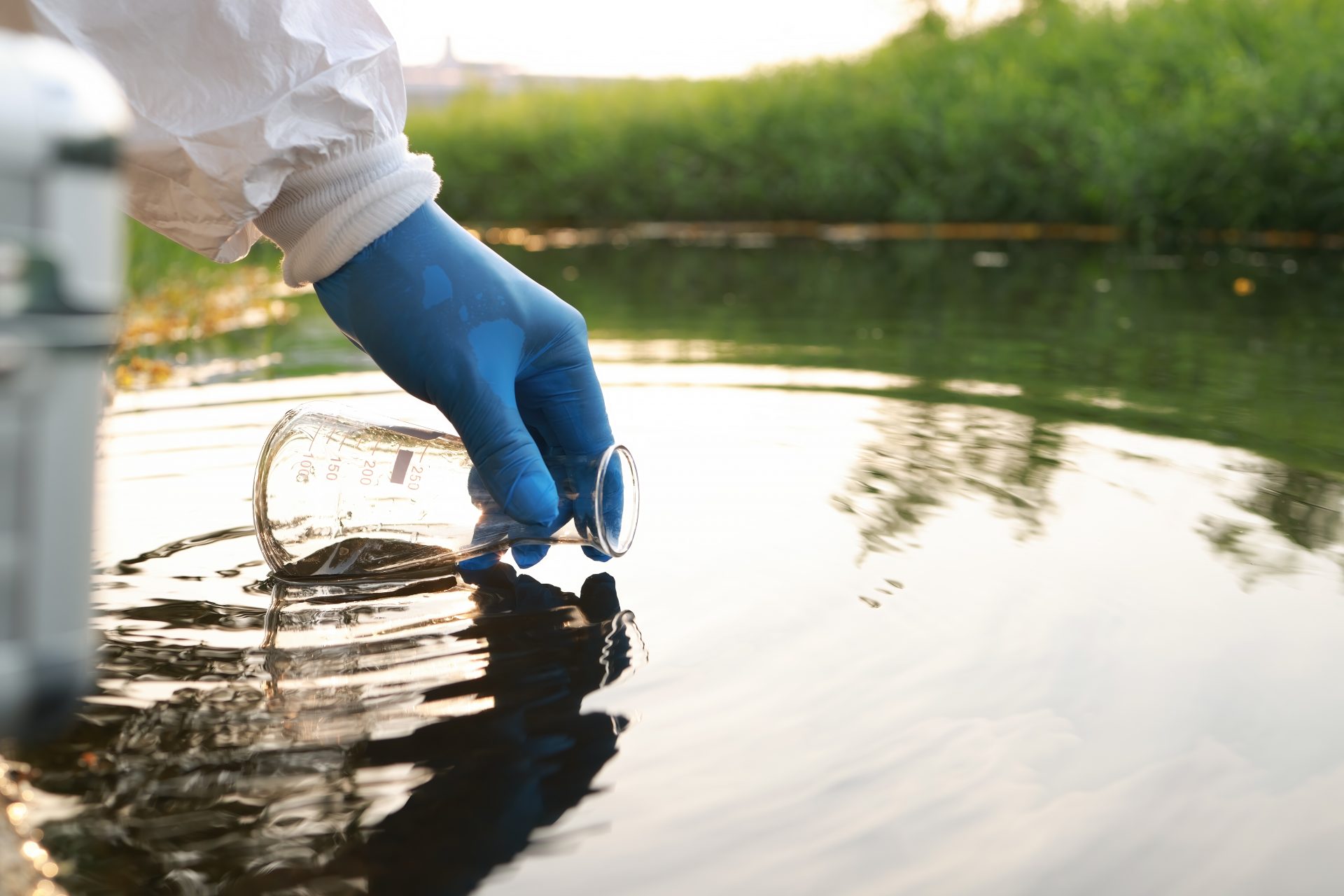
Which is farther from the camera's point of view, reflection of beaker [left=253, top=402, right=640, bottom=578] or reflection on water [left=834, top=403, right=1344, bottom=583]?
reflection on water [left=834, top=403, right=1344, bottom=583]

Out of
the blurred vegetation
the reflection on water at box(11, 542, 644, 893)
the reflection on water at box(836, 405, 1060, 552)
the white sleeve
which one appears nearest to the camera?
the reflection on water at box(11, 542, 644, 893)

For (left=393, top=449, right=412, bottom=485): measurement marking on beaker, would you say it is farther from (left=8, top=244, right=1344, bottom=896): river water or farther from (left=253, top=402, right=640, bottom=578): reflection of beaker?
(left=8, top=244, right=1344, bottom=896): river water

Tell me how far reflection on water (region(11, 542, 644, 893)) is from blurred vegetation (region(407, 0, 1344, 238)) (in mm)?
7002

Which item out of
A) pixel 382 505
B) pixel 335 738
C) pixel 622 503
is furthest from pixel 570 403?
pixel 335 738

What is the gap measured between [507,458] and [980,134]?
8764 mm

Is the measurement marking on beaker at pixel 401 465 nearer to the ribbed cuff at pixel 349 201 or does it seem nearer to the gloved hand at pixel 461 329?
the gloved hand at pixel 461 329

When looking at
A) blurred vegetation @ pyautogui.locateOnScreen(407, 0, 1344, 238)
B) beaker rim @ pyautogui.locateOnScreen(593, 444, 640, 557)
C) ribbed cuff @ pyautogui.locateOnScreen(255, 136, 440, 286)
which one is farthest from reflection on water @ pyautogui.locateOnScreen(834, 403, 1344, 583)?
blurred vegetation @ pyautogui.locateOnScreen(407, 0, 1344, 238)

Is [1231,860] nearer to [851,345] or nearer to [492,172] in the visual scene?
[851,345]

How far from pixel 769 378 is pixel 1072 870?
225cm

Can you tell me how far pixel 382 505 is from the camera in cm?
163

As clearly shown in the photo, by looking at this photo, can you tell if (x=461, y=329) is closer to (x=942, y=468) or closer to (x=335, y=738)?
(x=335, y=738)

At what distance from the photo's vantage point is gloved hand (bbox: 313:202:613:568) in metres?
1.53

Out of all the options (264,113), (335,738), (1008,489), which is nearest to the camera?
(335,738)

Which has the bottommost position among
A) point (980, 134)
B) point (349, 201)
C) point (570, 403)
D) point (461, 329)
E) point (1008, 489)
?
point (1008, 489)
